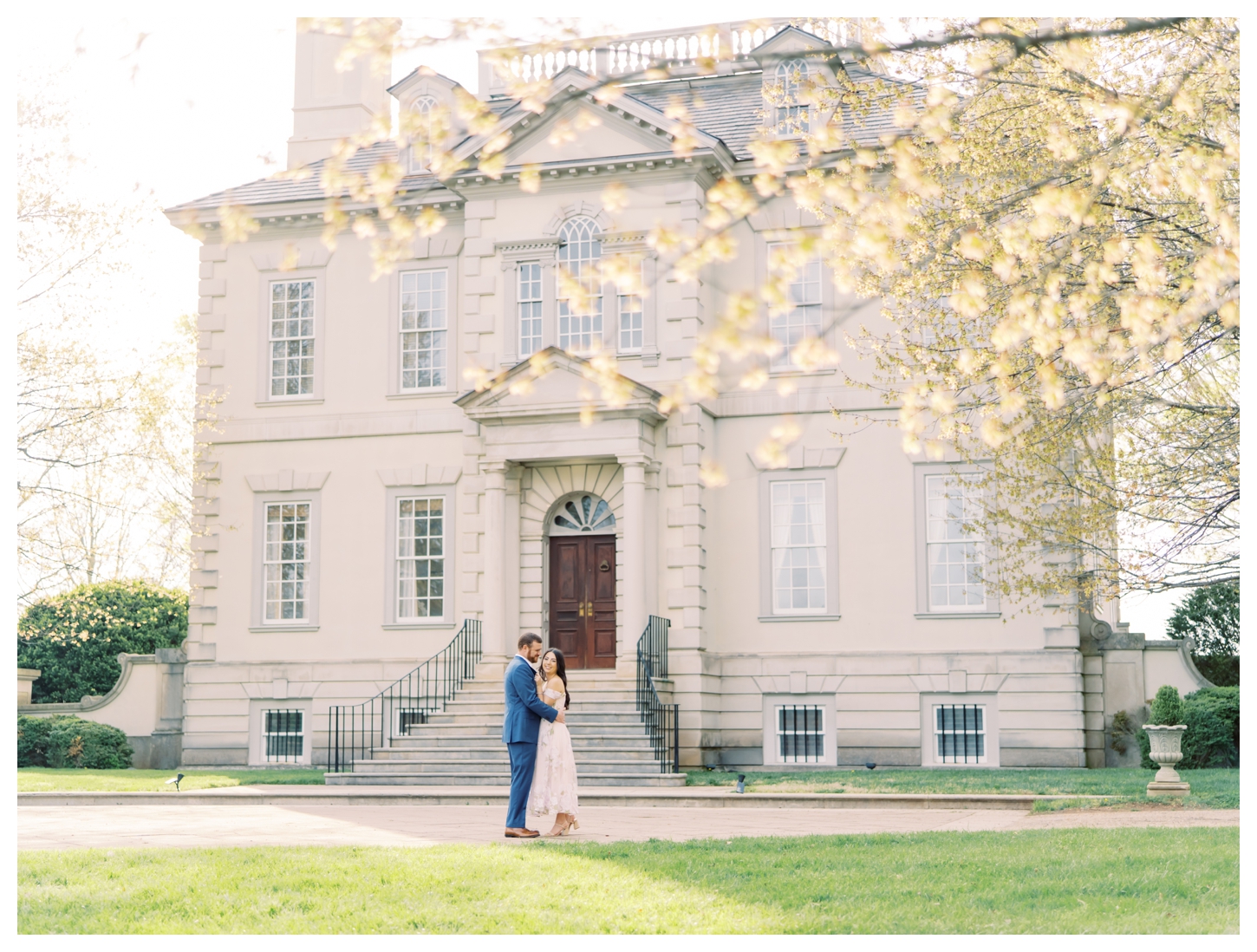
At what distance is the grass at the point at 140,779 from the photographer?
17.0 m

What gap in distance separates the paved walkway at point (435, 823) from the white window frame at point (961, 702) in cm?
656

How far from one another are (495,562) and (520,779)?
10.0m

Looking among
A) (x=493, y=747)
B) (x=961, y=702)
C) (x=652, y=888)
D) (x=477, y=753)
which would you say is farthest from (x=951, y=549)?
(x=652, y=888)

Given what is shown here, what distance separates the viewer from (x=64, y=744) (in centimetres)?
2180

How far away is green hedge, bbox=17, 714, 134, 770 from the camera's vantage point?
21734mm

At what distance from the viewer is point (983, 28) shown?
7855 mm

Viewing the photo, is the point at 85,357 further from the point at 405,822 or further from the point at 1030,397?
the point at 1030,397

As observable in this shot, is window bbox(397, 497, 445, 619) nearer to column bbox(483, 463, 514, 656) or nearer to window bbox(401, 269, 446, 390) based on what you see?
column bbox(483, 463, 514, 656)

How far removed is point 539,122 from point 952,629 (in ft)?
31.7

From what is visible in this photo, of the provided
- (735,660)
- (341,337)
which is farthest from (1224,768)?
(341,337)

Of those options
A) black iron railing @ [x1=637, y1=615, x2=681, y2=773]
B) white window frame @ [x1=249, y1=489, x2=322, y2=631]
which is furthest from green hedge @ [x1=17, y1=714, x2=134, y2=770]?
black iron railing @ [x1=637, y1=615, x2=681, y2=773]

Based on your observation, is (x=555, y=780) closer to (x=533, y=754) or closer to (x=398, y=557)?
(x=533, y=754)

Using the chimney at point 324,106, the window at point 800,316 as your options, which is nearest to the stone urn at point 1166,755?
the window at point 800,316

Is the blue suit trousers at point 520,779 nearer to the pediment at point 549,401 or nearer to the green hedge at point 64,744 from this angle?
the pediment at point 549,401
